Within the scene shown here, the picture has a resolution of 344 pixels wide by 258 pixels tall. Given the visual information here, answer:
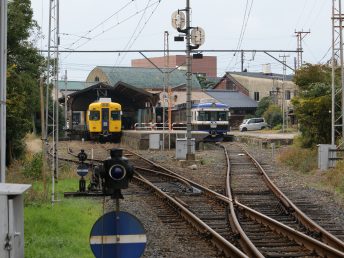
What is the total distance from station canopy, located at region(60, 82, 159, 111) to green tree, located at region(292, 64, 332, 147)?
22.7 m

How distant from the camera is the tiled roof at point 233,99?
230 feet

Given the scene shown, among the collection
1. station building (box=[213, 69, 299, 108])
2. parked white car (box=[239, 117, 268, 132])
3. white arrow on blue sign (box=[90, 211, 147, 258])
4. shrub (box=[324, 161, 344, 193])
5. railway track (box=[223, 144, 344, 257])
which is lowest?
railway track (box=[223, 144, 344, 257])

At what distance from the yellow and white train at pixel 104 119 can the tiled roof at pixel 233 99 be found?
2749 centimetres

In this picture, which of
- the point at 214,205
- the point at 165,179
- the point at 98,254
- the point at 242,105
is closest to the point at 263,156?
the point at 165,179

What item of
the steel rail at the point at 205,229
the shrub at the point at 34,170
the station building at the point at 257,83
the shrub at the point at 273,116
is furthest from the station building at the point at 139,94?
the steel rail at the point at 205,229

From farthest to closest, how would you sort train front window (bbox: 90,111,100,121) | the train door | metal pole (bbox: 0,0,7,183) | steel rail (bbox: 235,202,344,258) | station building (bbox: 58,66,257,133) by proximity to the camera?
station building (bbox: 58,66,257,133) → train front window (bbox: 90,111,100,121) → the train door → steel rail (bbox: 235,202,344,258) → metal pole (bbox: 0,0,7,183)

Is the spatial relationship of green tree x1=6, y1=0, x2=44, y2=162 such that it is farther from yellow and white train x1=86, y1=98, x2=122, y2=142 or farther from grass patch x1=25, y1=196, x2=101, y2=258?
yellow and white train x1=86, y1=98, x2=122, y2=142

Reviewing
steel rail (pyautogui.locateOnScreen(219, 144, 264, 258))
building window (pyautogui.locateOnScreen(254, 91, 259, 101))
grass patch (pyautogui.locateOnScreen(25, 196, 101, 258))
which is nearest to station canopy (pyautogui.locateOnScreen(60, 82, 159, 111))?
building window (pyautogui.locateOnScreen(254, 91, 259, 101))

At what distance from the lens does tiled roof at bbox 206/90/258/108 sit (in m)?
Answer: 70.2

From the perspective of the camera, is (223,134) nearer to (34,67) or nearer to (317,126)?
(317,126)

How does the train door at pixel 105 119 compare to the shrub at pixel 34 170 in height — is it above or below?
above

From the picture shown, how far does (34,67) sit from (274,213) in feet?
46.7

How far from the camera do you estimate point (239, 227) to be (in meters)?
10.1

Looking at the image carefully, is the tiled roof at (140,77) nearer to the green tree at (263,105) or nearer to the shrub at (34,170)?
the green tree at (263,105)
